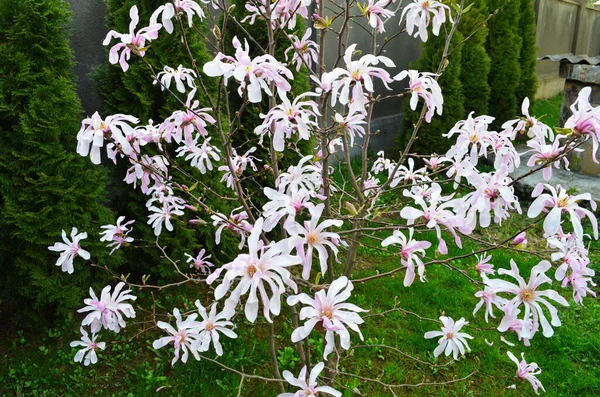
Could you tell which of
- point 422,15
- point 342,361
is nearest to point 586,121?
point 422,15

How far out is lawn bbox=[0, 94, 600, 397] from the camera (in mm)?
2373

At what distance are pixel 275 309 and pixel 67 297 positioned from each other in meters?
1.93

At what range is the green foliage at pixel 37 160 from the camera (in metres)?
2.45

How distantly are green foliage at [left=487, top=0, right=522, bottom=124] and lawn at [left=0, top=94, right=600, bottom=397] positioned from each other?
4.03m

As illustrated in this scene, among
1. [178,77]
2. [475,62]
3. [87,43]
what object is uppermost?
[178,77]

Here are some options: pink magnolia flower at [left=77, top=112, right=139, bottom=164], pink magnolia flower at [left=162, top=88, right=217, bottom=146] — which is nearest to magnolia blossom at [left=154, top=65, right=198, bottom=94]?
pink magnolia flower at [left=162, top=88, right=217, bottom=146]

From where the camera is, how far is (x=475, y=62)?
5.64m

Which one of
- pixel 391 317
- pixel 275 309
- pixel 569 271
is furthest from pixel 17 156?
pixel 569 271

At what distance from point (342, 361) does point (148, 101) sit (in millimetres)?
1770

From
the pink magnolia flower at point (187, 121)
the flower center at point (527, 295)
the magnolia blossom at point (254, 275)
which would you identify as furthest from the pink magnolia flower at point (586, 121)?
the pink magnolia flower at point (187, 121)

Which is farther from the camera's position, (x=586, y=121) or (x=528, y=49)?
(x=528, y=49)

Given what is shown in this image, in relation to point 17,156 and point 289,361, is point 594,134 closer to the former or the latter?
point 289,361

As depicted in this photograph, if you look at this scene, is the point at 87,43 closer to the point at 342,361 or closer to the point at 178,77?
the point at 178,77

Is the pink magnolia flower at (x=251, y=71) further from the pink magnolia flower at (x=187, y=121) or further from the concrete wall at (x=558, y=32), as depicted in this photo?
the concrete wall at (x=558, y=32)
